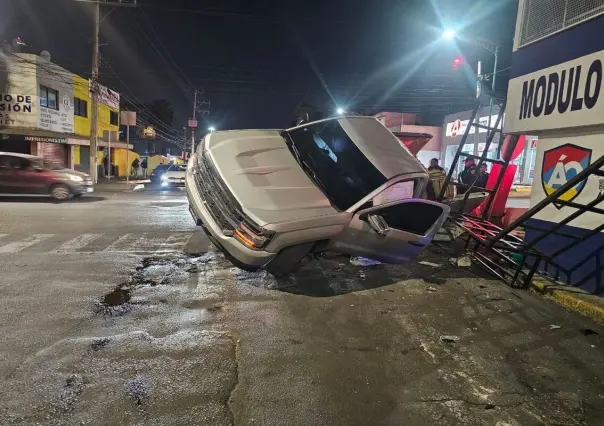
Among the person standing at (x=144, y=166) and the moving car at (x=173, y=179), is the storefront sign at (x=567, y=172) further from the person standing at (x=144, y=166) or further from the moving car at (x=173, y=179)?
the person standing at (x=144, y=166)

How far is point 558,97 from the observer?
6.18 m

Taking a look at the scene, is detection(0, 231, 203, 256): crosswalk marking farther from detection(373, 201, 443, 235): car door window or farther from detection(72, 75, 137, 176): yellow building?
detection(72, 75, 137, 176): yellow building

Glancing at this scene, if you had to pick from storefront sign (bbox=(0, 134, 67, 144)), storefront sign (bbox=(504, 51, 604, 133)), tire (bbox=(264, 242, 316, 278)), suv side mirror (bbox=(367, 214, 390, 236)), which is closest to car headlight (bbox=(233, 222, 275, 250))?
tire (bbox=(264, 242, 316, 278))

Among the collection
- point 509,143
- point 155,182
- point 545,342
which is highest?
point 509,143

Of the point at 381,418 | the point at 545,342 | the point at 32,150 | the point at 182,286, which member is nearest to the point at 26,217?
the point at 182,286

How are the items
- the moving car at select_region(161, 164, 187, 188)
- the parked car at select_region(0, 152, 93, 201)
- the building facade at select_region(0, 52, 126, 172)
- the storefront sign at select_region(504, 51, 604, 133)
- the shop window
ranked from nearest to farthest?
1. the storefront sign at select_region(504, 51, 604, 133)
2. the parked car at select_region(0, 152, 93, 201)
3. the building facade at select_region(0, 52, 126, 172)
4. the moving car at select_region(161, 164, 187, 188)
5. the shop window

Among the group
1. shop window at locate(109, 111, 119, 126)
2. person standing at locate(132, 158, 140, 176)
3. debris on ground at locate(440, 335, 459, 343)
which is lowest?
person standing at locate(132, 158, 140, 176)

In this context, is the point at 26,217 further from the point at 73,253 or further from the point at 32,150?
the point at 32,150

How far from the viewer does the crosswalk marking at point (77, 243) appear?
7.39 meters

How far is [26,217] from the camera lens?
420 inches

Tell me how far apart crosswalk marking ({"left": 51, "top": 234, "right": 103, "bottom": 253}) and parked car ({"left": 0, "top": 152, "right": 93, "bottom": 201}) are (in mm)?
7300

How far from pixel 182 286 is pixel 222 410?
2.94 meters

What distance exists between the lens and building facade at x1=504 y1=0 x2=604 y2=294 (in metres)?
5.61

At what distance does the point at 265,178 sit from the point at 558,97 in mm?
4578
